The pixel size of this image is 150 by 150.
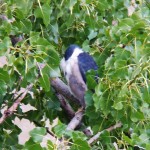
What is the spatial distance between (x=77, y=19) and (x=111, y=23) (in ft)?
0.63

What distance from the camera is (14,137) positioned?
274 cm

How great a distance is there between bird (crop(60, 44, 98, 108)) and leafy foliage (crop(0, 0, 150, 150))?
3.4 inches

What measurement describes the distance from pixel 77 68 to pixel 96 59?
1.29 feet

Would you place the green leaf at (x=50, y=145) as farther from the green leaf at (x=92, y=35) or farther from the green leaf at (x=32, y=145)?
the green leaf at (x=92, y=35)

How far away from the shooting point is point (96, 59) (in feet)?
8.21

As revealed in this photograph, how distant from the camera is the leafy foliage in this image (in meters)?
2.13

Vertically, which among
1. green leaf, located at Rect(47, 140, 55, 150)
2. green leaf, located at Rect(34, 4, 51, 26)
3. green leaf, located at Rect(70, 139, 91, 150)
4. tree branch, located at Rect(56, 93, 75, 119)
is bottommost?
tree branch, located at Rect(56, 93, 75, 119)

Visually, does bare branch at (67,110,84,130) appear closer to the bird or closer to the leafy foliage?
the leafy foliage

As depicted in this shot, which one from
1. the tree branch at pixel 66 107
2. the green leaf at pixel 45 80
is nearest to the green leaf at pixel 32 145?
the green leaf at pixel 45 80

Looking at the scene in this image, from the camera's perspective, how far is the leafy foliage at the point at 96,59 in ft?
7.00

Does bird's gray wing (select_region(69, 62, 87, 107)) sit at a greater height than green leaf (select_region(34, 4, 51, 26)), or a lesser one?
lesser

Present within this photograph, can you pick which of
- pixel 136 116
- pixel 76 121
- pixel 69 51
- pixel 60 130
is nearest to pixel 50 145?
pixel 60 130

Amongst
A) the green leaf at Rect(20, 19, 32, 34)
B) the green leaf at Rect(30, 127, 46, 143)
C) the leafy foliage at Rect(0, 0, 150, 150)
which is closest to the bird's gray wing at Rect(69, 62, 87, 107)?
the leafy foliage at Rect(0, 0, 150, 150)

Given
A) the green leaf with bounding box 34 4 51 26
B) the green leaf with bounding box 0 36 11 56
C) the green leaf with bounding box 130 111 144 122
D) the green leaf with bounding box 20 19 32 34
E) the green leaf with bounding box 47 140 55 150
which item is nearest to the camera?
the green leaf with bounding box 47 140 55 150
